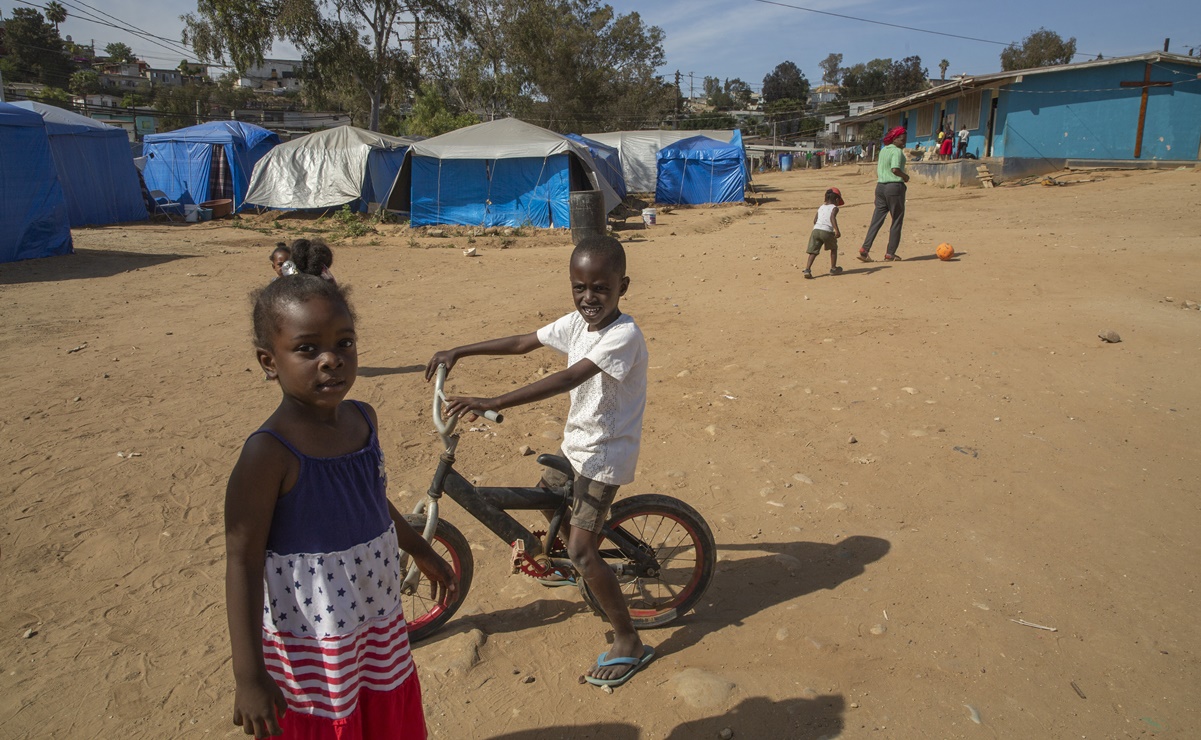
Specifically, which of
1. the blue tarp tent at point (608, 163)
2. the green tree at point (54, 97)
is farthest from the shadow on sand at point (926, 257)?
the green tree at point (54, 97)

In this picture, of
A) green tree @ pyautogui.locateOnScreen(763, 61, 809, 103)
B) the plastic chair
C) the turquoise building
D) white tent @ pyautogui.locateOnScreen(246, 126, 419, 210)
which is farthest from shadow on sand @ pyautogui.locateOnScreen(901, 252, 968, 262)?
green tree @ pyautogui.locateOnScreen(763, 61, 809, 103)

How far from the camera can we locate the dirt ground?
247 cm

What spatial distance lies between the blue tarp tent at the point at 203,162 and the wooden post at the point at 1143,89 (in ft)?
88.1

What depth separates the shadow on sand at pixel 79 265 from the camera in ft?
36.8

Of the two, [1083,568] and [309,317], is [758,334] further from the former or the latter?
[309,317]

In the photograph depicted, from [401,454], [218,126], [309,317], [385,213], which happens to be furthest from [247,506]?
[218,126]

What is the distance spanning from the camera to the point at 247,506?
4.70 feet

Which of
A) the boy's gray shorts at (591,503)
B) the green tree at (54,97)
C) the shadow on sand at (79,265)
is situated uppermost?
the green tree at (54,97)

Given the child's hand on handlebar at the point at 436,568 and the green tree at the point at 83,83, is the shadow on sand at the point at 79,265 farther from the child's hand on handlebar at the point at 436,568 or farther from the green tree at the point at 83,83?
the green tree at the point at 83,83

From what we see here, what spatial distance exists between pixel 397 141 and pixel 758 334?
16.7 m

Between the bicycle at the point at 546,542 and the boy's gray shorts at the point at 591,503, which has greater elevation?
the boy's gray shorts at the point at 591,503

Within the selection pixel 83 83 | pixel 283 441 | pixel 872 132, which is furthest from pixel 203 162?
pixel 872 132

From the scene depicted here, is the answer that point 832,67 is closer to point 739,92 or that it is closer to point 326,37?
point 739,92

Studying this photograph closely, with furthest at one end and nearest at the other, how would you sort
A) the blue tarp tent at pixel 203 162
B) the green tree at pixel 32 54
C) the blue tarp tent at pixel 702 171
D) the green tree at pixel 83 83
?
the green tree at pixel 32 54
the green tree at pixel 83 83
the blue tarp tent at pixel 702 171
the blue tarp tent at pixel 203 162
